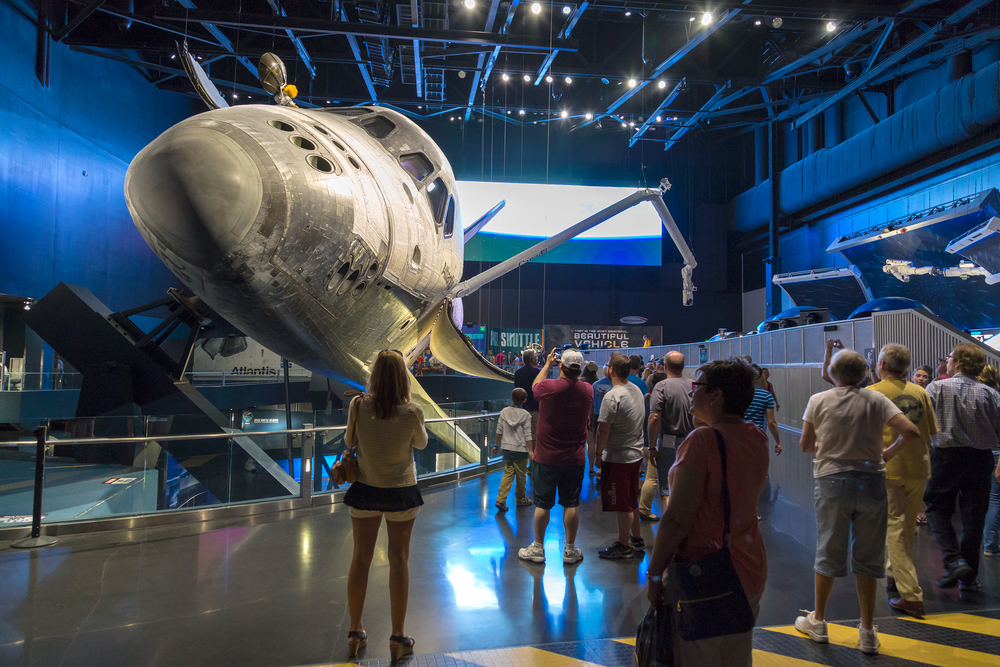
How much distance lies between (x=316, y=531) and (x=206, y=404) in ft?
9.65

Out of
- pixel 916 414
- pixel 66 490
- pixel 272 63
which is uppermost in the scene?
pixel 272 63

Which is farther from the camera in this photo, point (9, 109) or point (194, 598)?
point (9, 109)

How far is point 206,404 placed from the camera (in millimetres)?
7461

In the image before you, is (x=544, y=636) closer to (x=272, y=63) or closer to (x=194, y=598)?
(x=194, y=598)

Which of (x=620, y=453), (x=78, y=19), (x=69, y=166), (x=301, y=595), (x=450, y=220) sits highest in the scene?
(x=78, y=19)

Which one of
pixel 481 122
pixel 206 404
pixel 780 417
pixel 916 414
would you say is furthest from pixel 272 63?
pixel 481 122

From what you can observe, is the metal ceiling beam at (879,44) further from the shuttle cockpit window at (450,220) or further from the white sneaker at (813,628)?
the white sneaker at (813,628)

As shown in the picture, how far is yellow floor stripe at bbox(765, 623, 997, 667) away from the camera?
10.1 feet

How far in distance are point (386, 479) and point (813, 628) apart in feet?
8.65

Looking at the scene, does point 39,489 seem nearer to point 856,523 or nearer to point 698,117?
point 856,523

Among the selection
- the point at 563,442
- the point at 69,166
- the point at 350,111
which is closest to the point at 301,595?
the point at 563,442

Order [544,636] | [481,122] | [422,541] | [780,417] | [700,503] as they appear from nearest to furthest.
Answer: [700,503] < [544,636] < [422,541] < [780,417] < [481,122]

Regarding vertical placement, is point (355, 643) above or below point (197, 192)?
below

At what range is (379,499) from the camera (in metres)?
3.03
